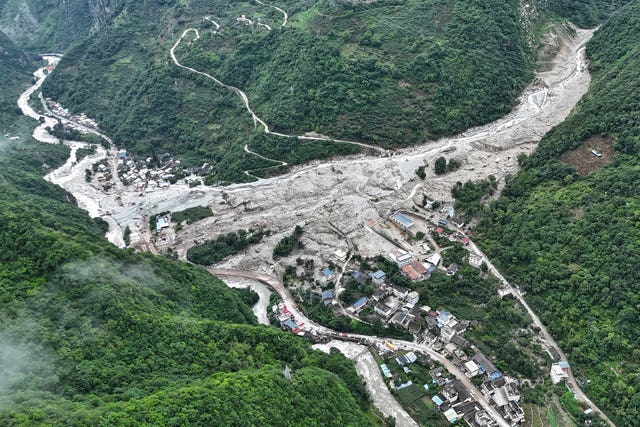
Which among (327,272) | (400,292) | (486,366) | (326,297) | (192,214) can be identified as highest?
(486,366)

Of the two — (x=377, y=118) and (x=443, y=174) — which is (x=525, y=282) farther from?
(x=377, y=118)

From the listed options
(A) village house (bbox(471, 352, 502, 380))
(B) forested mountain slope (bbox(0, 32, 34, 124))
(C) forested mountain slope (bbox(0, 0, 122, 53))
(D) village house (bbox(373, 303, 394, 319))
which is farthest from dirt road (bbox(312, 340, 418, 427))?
(C) forested mountain slope (bbox(0, 0, 122, 53))

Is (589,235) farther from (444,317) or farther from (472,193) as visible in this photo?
(444,317)

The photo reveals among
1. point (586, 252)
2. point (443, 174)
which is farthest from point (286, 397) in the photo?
point (443, 174)

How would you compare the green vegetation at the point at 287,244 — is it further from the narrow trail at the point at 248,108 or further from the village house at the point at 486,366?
the village house at the point at 486,366

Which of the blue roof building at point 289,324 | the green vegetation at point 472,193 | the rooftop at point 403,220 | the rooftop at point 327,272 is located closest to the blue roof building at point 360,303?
the rooftop at point 327,272

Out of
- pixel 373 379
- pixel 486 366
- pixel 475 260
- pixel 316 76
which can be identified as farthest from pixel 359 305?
Answer: pixel 316 76
